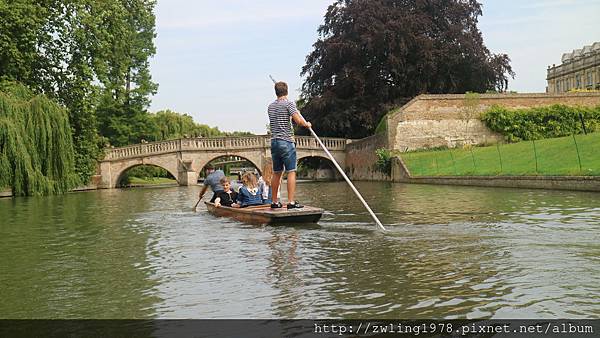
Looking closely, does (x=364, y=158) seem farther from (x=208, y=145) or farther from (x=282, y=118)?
(x=282, y=118)

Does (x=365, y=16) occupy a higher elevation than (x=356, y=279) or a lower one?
higher

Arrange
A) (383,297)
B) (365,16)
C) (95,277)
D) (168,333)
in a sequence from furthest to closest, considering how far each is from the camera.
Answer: (365,16) < (95,277) < (383,297) < (168,333)

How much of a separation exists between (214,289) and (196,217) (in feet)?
24.0

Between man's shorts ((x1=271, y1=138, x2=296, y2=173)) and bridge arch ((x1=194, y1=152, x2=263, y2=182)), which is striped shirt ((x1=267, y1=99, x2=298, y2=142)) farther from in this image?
bridge arch ((x1=194, y1=152, x2=263, y2=182))

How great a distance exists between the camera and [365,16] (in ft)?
124

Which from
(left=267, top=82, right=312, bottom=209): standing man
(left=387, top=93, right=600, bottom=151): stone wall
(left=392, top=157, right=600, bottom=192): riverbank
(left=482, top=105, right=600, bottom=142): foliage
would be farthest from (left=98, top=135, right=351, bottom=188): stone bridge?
(left=267, top=82, right=312, bottom=209): standing man

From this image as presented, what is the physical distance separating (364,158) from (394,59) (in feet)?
20.0

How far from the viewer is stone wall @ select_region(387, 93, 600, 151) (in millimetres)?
31234

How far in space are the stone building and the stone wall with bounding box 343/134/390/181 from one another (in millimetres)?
31084

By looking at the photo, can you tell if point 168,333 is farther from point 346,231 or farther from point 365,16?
point 365,16

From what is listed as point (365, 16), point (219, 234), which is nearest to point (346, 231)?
point (219, 234)

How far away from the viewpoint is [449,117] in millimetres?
31594

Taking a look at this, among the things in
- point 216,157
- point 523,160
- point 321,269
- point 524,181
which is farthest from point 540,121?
point 321,269

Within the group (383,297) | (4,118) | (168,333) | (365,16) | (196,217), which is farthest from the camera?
(365,16)
